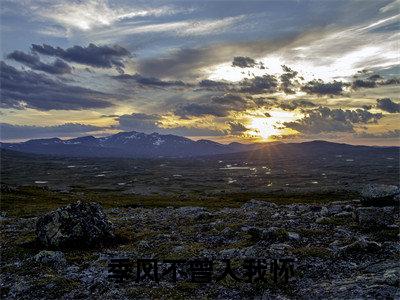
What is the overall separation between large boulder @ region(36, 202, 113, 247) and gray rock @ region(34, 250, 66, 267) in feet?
6.18

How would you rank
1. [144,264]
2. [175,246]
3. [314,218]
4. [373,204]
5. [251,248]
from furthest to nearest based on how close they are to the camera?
[373,204] → [314,218] → [175,246] → [251,248] → [144,264]

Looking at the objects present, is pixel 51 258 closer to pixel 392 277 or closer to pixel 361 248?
pixel 361 248

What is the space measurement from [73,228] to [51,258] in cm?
297

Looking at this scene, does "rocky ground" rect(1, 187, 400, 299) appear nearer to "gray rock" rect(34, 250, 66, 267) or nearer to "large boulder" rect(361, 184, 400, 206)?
"gray rock" rect(34, 250, 66, 267)

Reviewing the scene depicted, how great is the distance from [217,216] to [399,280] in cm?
2106

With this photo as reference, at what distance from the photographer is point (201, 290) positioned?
15906 mm

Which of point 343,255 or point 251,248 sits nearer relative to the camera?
point 343,255

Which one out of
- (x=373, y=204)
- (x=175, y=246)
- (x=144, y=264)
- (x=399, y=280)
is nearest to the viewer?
(x=399, y=280)

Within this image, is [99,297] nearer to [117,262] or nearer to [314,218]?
[117,262]

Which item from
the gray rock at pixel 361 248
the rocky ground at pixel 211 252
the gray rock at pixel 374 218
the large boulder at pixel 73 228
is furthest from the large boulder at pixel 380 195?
the large boulder at pixel 73 228

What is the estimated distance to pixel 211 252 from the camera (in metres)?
20.9

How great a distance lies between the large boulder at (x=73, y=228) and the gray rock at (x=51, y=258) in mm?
1885

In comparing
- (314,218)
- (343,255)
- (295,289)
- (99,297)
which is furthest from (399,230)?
(99,297)

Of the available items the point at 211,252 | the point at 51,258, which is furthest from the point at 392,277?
the point at 51,258
